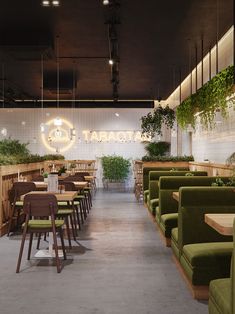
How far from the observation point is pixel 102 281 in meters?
4.87

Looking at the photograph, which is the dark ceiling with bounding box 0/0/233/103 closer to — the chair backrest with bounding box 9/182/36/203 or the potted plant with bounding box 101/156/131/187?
the chair backrest with bounding box 9/182/36/203

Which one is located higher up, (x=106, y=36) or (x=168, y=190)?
(x=106, y=36)

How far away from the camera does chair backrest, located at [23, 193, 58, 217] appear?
209 inches

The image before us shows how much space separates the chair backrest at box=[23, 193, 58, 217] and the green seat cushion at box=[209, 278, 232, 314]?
2536mm

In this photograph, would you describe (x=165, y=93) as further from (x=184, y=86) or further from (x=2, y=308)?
(x=2, y=308)

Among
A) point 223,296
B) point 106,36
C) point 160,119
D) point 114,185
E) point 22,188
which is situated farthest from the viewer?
point 114,185

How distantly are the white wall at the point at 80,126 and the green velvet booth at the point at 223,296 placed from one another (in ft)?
53.9

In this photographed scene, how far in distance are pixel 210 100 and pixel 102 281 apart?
167 inches

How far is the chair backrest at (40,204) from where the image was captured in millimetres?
5320

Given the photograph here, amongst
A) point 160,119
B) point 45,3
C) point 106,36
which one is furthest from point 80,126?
point 45,3

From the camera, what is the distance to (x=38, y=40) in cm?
916

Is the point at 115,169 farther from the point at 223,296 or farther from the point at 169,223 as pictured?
the point at 223,296

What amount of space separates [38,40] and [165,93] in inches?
346

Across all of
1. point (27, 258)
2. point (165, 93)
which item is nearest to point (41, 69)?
point (165, 93)
